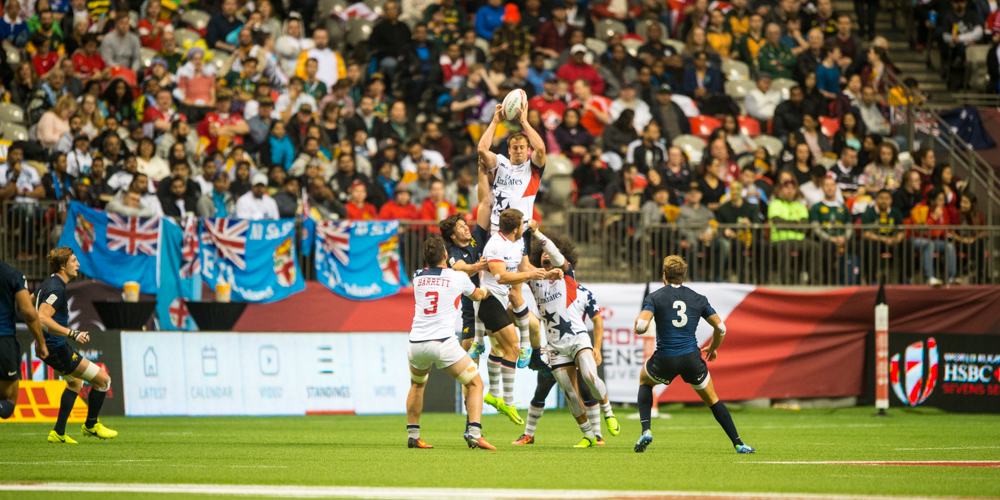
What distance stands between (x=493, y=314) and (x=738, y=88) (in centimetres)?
1361

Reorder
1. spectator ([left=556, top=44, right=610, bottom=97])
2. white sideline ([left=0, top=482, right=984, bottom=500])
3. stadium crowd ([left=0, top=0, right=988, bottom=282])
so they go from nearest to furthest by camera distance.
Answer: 1. white sideline ([left=0, top=482, right=984, bottom=500])
2. stadium crowd ([left=0, top=0, right=988, bottom=282])
3. spectator ([left=556, top=44, right=610, bottom=97])

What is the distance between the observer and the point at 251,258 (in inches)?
729

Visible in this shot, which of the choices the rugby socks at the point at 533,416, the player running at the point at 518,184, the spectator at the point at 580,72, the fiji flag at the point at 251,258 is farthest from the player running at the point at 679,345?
the spectator at the point at 580,72

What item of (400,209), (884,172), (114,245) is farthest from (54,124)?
(884,172)

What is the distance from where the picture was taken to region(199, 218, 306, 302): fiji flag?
1834cm

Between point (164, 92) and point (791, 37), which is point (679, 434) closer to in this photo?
point (164, 92)

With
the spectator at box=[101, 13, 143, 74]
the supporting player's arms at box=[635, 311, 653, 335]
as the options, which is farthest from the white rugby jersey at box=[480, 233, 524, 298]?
the spectator at box=[101, 13, 143, 74]

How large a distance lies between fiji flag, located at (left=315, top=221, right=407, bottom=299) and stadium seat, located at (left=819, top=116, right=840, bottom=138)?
32.7 ft

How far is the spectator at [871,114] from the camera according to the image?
2397 centimetres

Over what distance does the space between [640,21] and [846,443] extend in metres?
15.2

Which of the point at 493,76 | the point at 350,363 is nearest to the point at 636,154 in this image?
the point at 493,76

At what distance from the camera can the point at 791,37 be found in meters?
26.1

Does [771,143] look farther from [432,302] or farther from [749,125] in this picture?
[432,302]

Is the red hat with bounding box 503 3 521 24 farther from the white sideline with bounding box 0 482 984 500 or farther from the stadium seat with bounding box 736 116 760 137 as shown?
the white sideline with bounding box 0 482 984 500
